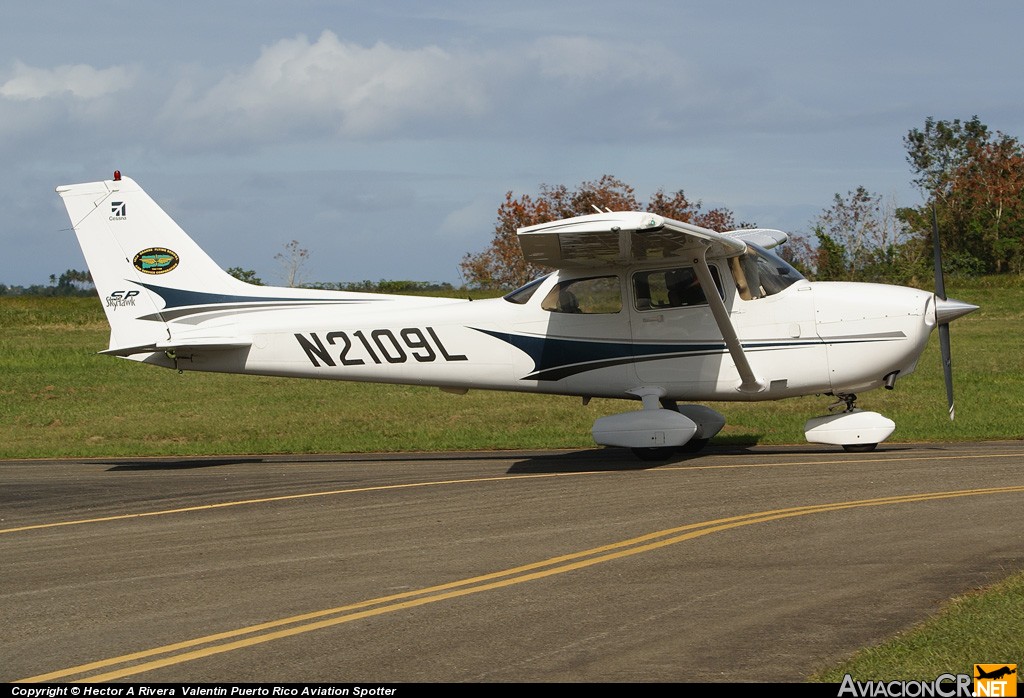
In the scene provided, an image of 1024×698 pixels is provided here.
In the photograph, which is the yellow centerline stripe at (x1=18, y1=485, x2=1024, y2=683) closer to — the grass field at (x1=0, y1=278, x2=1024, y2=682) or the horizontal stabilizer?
the grass field at (x1=0, y1=278, x2=1024, y2=682)

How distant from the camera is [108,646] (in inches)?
258

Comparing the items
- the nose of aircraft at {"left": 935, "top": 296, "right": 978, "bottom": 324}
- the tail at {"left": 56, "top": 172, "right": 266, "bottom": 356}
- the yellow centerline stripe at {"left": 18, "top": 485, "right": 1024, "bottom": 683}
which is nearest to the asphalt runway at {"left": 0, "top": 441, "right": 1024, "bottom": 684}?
the yellow centerline stripe at {"left": 18, "top": 485, "right": 1024, "bottom": 683}

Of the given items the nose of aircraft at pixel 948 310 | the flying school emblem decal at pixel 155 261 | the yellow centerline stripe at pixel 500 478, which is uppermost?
the flying school emblem decal at pixel 155 261

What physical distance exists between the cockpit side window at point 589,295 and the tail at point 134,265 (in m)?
4.36

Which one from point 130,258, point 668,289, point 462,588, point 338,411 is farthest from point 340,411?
point 462,588

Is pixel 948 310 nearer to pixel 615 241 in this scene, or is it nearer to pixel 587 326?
pixel 615 241

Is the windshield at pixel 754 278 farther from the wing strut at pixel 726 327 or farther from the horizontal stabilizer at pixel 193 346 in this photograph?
the horizontal stabilizer at pixel 193 346

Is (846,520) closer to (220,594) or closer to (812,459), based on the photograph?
(812,459)

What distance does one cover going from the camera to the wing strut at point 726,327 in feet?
44.0

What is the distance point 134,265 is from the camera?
15.6 metres

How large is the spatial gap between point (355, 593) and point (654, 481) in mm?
5386

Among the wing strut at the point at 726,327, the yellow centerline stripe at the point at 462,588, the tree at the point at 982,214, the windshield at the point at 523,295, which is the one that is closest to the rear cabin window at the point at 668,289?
the wing strut at the point at 726,327

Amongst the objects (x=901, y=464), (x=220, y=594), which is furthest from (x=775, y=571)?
(x=901, y=464)

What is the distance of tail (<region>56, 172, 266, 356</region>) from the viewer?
15492 mm
